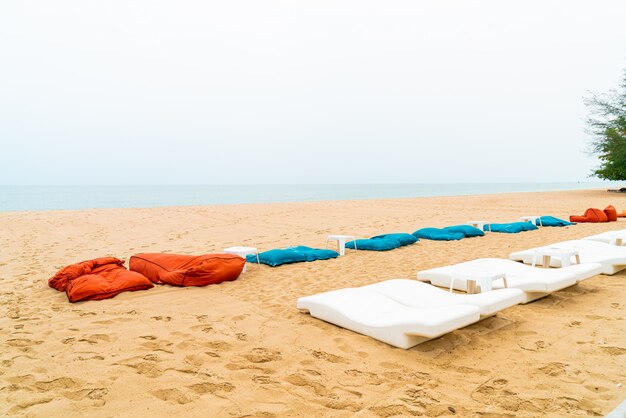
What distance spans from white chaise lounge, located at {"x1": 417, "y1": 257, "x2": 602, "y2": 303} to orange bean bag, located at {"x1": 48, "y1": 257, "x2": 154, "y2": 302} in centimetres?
380

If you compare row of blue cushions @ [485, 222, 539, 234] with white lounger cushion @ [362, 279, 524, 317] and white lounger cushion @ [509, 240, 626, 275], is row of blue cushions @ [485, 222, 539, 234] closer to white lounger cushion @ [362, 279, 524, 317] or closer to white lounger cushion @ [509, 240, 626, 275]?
white lounger cushion @ [509, 240, 626, 275]

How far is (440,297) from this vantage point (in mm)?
4164

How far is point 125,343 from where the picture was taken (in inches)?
142

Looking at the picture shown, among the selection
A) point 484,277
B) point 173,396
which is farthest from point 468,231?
point 173,396

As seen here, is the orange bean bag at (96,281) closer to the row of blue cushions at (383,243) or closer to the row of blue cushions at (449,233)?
the row of blue cushions at (383,243)

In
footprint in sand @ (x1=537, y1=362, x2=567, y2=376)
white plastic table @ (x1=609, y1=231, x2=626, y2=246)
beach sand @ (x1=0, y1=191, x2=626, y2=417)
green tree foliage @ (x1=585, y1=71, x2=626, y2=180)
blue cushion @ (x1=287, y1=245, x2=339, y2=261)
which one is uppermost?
green tree foliage @ (x1=585, y1=71, x2=626, y2=180)

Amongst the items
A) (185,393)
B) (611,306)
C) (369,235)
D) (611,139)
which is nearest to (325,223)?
(369,235)

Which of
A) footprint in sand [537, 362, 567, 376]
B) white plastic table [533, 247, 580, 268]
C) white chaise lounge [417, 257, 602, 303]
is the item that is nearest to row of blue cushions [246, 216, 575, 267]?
white chaise lounge [417, 257, 602, 303]

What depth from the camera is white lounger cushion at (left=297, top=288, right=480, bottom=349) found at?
10.3ft

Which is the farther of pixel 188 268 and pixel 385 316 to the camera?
pixel 188 268

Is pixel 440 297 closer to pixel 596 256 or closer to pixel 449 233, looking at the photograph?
pixel 596 256

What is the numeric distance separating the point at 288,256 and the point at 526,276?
12.3ft

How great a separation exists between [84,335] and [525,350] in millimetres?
3844

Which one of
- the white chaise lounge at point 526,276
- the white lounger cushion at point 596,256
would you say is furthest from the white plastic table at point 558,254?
the white chaise lounge at point 526,276
